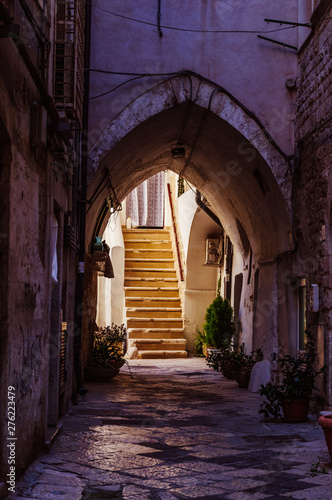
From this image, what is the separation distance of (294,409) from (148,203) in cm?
1607

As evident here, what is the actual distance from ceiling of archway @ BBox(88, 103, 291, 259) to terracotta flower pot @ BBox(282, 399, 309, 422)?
2679 millimetres

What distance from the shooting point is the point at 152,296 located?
58.3 ft

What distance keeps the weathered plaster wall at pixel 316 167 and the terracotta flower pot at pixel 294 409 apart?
0.31m

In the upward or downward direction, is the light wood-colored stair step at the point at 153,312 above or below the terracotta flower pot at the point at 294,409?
above

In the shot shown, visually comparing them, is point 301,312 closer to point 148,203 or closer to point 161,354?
point 161,354

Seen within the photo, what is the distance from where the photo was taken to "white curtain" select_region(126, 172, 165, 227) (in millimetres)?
22391

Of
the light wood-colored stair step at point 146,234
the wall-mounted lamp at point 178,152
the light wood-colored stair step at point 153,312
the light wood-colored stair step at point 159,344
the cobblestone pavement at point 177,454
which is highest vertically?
the wall-mounted lamp at point 178,152

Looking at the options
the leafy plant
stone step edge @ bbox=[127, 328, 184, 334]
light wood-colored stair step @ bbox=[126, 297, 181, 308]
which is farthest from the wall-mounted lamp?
the leafy plant

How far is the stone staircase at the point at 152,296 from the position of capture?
15.8m

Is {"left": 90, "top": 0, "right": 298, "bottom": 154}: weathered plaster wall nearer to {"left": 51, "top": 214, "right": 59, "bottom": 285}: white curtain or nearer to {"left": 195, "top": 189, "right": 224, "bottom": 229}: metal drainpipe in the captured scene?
{"left": 51, "top": 214, "right": 59, "bottom": 285}: white curtain

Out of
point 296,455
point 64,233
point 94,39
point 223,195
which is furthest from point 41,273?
point 223,195

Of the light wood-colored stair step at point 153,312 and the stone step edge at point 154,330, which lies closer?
the stone step edge at point 154,330

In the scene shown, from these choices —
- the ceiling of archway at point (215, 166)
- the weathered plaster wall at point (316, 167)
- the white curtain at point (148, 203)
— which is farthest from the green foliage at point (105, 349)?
the white curtain at point (148, 203)

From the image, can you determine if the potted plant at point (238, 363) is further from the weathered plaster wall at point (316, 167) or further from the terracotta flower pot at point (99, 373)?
the weathered plaster wall at point (316, 167)
